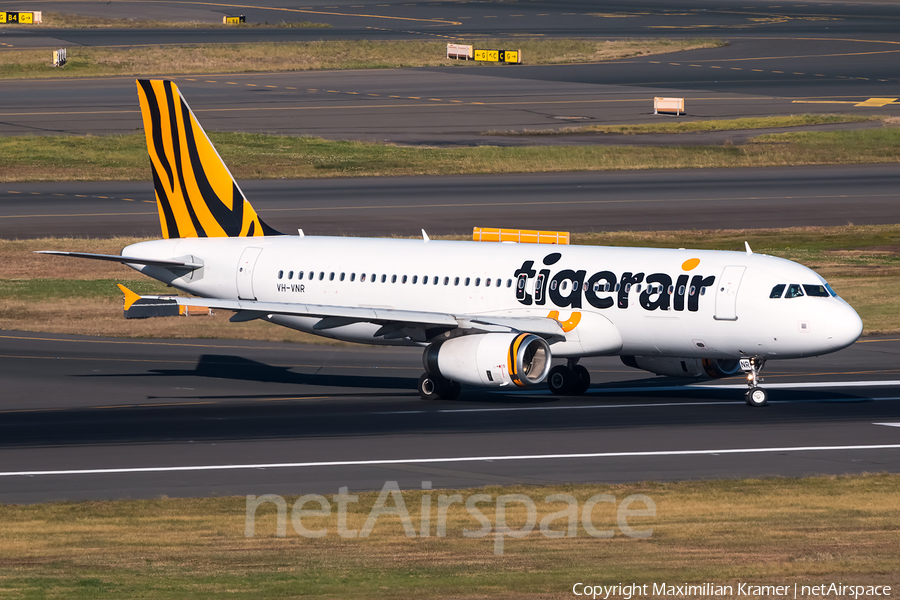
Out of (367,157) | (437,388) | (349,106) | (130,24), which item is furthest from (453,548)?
(130,24)

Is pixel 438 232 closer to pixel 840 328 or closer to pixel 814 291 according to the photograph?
pixel 814 291

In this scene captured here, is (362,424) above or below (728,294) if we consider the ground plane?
below

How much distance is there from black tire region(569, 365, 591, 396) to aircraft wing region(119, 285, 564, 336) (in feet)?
9.01

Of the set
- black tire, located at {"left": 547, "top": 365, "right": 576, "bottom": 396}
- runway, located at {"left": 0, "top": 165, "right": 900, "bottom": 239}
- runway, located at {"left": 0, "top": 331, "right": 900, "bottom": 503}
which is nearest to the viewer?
runway, located at {"left": 0, "top": 331, "right": 900, "bottom": 503}

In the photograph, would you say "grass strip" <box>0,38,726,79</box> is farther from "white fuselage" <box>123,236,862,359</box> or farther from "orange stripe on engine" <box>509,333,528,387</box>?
"orange stripe on engine" <box>509,333,528,387</box>

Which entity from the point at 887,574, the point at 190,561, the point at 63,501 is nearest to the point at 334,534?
the point at 190,561

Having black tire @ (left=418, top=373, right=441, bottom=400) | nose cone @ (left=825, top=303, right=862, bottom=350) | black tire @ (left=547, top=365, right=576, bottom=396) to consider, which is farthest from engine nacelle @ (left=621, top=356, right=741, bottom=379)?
black tire @ (left=418, top=373, right=441, bottom=400)

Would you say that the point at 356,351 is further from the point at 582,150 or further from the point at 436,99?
the point at 436,99

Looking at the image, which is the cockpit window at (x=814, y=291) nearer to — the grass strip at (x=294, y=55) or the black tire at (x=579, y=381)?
the black tire at (x=579, y=381)

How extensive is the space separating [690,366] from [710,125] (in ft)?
225

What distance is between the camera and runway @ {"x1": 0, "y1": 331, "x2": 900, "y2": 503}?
107 ft

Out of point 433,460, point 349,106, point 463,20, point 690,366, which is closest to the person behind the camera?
point 433,460

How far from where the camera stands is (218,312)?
2296 inches

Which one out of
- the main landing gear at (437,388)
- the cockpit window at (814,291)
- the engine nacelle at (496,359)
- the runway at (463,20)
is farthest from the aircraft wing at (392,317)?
the runway at (463,20)
